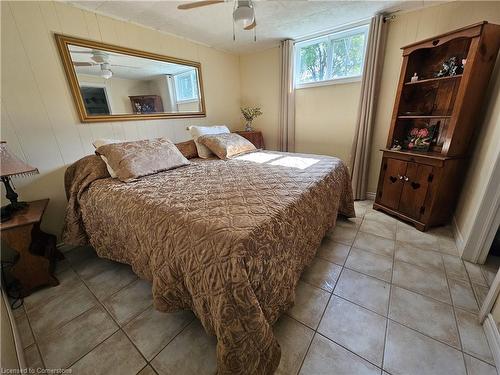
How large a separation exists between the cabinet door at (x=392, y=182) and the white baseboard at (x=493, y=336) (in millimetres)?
1388

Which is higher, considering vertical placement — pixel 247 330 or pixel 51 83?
pixel 51 83

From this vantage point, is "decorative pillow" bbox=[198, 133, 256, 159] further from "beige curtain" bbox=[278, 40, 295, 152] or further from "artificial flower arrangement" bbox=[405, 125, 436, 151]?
"artificial flower arrangement" bbox=[405, 125, 436, 151]

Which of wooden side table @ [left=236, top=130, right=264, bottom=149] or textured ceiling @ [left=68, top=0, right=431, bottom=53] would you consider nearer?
textured ceiling @ [left=68, top=0, right=431, bottom=53]

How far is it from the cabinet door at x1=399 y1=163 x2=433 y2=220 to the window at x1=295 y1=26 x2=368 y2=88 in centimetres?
142

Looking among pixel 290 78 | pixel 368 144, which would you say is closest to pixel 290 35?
pixel 290 78

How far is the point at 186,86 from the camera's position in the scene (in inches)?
113

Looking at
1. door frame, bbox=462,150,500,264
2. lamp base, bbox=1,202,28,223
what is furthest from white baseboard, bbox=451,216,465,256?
lamp base, bbox=1,202,28,223

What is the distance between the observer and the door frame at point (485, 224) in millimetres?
1556

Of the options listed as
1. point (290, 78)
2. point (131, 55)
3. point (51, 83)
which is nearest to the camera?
point (51, 83)

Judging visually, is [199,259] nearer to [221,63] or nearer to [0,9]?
[0,9]

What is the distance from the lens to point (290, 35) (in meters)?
2.82

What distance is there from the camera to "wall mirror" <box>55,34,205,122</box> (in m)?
1.96

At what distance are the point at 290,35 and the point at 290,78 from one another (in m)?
0.52

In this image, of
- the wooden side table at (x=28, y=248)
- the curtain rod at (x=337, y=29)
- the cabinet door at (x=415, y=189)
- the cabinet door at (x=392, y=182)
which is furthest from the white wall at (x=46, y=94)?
the cabinet door at (x=415, y=189)
